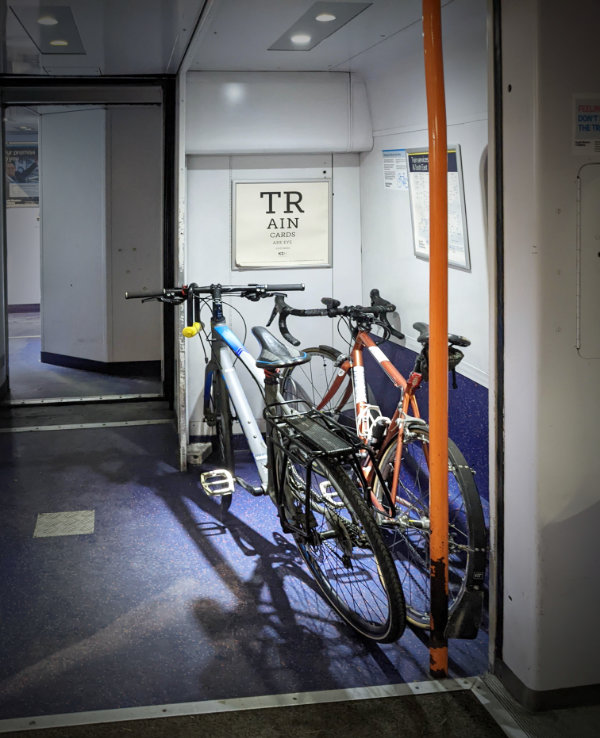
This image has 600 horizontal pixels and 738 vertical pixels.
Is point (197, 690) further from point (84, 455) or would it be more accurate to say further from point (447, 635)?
point (84, 455)

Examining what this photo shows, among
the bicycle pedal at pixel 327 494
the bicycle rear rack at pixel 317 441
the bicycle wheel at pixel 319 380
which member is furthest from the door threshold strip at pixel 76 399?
the bicycle pedal at pixel 327 494

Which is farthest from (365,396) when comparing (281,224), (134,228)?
(134,228)

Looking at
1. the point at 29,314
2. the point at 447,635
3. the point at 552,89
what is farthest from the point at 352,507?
the point at 29,314

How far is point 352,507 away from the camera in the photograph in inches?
115

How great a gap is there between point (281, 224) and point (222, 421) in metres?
1.62

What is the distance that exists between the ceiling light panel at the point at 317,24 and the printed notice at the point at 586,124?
1686mm

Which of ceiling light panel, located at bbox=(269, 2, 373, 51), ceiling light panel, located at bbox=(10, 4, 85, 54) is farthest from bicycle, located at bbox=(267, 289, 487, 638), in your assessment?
ceiling light panel, located at bbox=(10, 4, 85, 54)

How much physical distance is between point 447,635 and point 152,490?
2408 millimetres

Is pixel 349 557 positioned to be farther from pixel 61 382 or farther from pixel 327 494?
pixel 61 382

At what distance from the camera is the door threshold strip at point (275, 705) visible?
2.61 m

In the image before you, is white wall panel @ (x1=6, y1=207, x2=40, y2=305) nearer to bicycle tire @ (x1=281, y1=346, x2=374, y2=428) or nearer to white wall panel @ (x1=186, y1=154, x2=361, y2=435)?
white wall panel @ (x1=186, y1=154, x2=361, y2=435)

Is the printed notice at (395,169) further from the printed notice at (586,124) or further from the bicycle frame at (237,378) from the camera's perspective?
the printed notice at (586,124)

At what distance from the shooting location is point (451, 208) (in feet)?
12.9

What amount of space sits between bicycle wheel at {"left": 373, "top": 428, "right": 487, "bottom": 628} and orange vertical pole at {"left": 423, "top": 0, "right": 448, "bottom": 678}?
0.24 m
